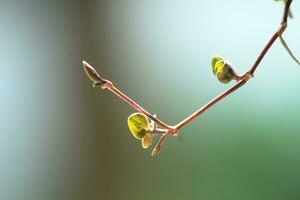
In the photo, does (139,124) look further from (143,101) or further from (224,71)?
(143,101)

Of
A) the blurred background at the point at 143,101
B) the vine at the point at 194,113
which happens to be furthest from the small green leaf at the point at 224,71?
the blurred background at the point at 143,101

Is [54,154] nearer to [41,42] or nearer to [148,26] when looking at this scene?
[41,42]

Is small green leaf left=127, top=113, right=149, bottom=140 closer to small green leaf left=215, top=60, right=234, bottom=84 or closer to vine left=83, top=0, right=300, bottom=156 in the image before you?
vine left=83, top=0, right=300, bottom=156

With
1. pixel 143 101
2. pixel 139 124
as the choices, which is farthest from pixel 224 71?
pixel 143 101

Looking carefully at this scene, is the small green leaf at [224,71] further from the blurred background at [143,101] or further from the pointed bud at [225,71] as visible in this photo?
the blurred background at [143,101]

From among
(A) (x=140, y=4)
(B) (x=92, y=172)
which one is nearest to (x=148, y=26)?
(A) (x=140, y=4)
